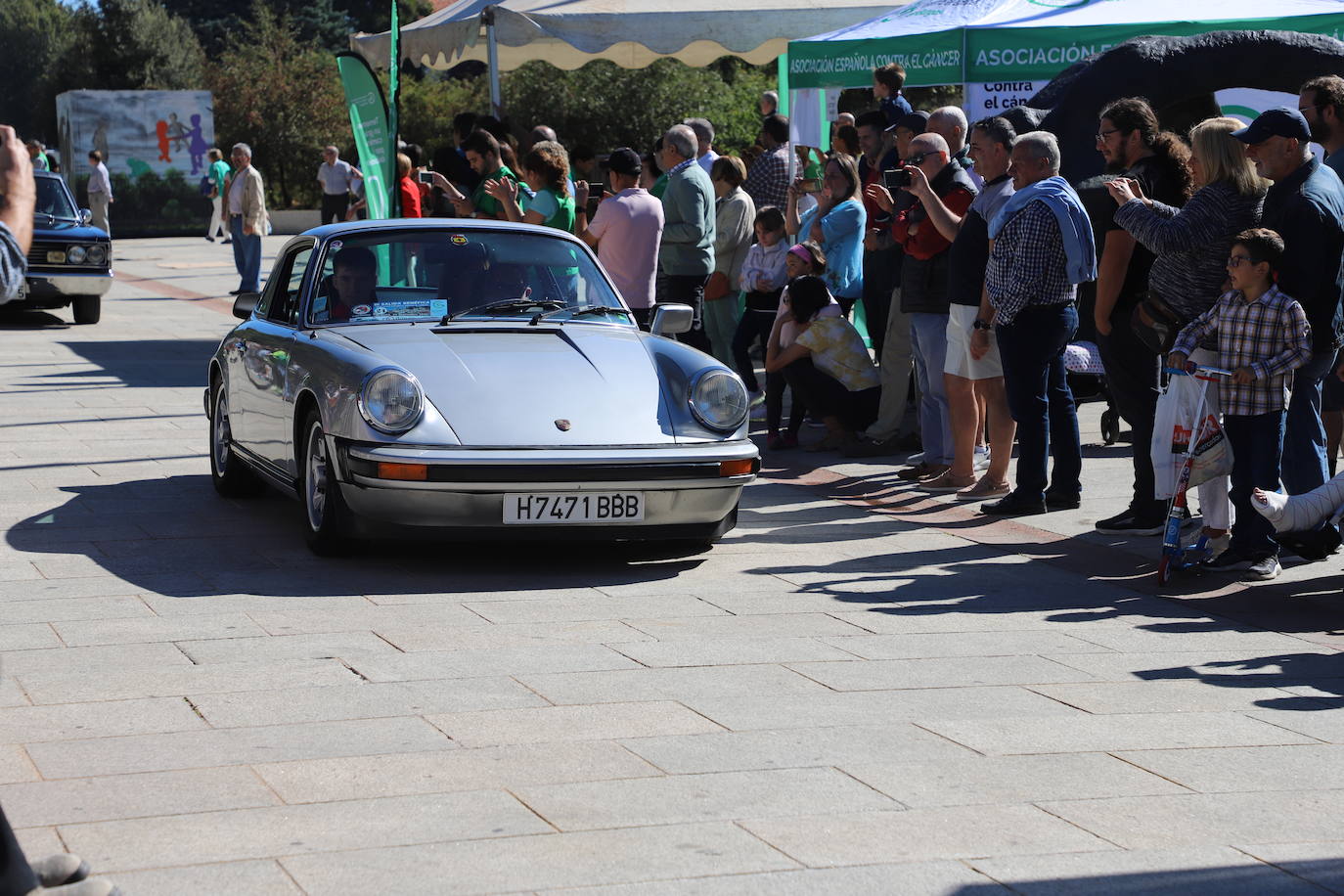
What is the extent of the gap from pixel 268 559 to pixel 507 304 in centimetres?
159

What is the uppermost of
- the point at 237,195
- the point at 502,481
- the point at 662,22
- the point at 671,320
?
the point at 662,22

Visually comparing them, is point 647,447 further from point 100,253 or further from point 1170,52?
point 100,253

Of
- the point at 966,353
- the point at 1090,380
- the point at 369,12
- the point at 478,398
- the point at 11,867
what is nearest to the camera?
the point at 11,867

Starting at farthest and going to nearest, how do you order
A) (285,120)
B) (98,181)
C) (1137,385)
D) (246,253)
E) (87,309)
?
1. (285,120)
2. (98,181)
3. (246,253)
4. (87,309)
5. (1137,385)

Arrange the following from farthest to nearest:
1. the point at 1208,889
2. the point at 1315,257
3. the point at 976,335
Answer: the point at 976,335 < the point at 1315,257 < the point at 1208,889

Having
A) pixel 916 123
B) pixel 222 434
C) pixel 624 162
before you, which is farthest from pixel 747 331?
pixel 222 434

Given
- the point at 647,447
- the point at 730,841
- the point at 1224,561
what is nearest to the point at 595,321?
the point at 647,447

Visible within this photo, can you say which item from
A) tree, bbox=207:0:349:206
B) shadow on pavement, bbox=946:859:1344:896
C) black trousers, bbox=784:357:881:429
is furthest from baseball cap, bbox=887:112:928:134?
tree, bbox=207:0:349:206

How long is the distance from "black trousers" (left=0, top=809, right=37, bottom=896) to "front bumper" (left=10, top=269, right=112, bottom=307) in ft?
54.1

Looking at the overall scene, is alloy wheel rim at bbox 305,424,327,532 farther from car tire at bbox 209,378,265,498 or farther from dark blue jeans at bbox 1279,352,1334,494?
A: dark blue jeans at bbox 1279,352,1334,494

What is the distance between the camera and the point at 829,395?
35.3 ft

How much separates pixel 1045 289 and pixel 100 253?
13547mm

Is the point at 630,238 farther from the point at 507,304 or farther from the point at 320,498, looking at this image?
the point at 320,498

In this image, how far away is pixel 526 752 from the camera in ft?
15.7
